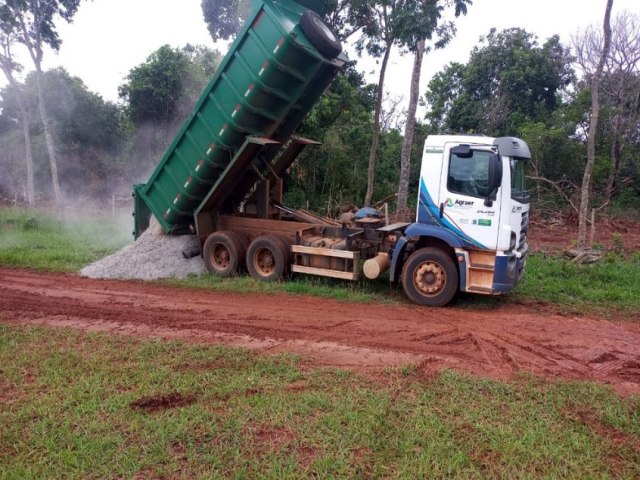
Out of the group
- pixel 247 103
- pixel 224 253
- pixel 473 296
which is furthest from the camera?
pixel 224 253

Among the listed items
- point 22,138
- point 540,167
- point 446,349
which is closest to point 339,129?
point 540,167

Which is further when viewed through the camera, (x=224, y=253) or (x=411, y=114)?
(x=411, y=114)

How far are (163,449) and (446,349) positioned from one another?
3.40 m

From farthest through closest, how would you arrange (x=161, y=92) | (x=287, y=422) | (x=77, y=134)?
(x=77, y=134) → (x=161, y=92) → (x=287, y=422)

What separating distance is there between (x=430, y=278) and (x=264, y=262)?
321cm

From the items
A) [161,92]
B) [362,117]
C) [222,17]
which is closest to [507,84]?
[362,117]

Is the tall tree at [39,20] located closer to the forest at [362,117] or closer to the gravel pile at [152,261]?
the forest at [362,117]

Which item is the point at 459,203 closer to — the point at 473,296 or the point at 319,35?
the point at 473,296

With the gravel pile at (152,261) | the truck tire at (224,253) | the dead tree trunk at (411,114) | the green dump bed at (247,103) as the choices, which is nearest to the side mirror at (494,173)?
the green dump bed at (247,103)

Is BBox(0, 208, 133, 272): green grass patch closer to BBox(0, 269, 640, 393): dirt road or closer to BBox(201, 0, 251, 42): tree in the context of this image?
BBox(0, 269, 640, 393): dirt road

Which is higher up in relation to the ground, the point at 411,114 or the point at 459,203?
the point at 411,114

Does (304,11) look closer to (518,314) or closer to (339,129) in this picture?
(518,314)

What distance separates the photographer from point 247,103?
788 centimetres

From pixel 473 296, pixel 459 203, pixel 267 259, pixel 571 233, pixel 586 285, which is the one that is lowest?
pixel 473 296
